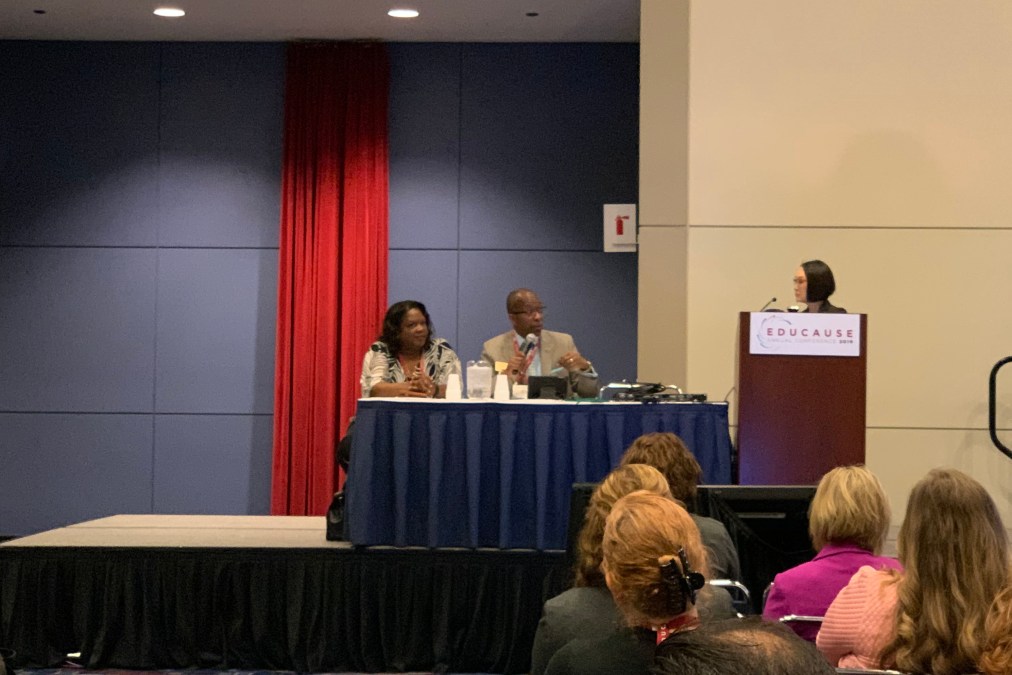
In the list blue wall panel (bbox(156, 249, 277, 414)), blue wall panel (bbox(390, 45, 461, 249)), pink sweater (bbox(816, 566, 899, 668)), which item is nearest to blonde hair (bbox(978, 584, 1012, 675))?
pink sweater (bbox(816, 566, 899, 668))

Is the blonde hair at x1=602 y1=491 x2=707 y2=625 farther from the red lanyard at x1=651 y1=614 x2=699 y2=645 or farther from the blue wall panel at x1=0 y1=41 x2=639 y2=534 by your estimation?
the blue wall panel at x1=0 y1=41 x2=639 y2=534

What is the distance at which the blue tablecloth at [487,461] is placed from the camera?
531 cm

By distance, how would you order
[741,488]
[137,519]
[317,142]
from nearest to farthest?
[741,488] → [137,519] → [317,142]

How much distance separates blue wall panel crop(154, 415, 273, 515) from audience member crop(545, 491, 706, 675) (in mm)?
6836

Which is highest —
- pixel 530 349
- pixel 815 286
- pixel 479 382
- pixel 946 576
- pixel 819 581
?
pixel 815 286

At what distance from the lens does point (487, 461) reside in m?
5.37

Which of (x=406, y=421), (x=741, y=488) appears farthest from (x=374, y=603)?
(x=741, y=488)

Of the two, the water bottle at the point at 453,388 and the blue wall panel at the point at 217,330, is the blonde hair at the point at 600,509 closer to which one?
the water bottle at the point at 453,388

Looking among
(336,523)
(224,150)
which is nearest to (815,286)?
(336,523)

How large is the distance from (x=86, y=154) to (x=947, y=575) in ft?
24.2

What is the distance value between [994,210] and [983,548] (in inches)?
200

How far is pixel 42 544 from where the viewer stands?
17.6 ft

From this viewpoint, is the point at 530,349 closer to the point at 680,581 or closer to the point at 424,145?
the point at 424,145

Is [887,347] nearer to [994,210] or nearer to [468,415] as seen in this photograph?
[994,210]
